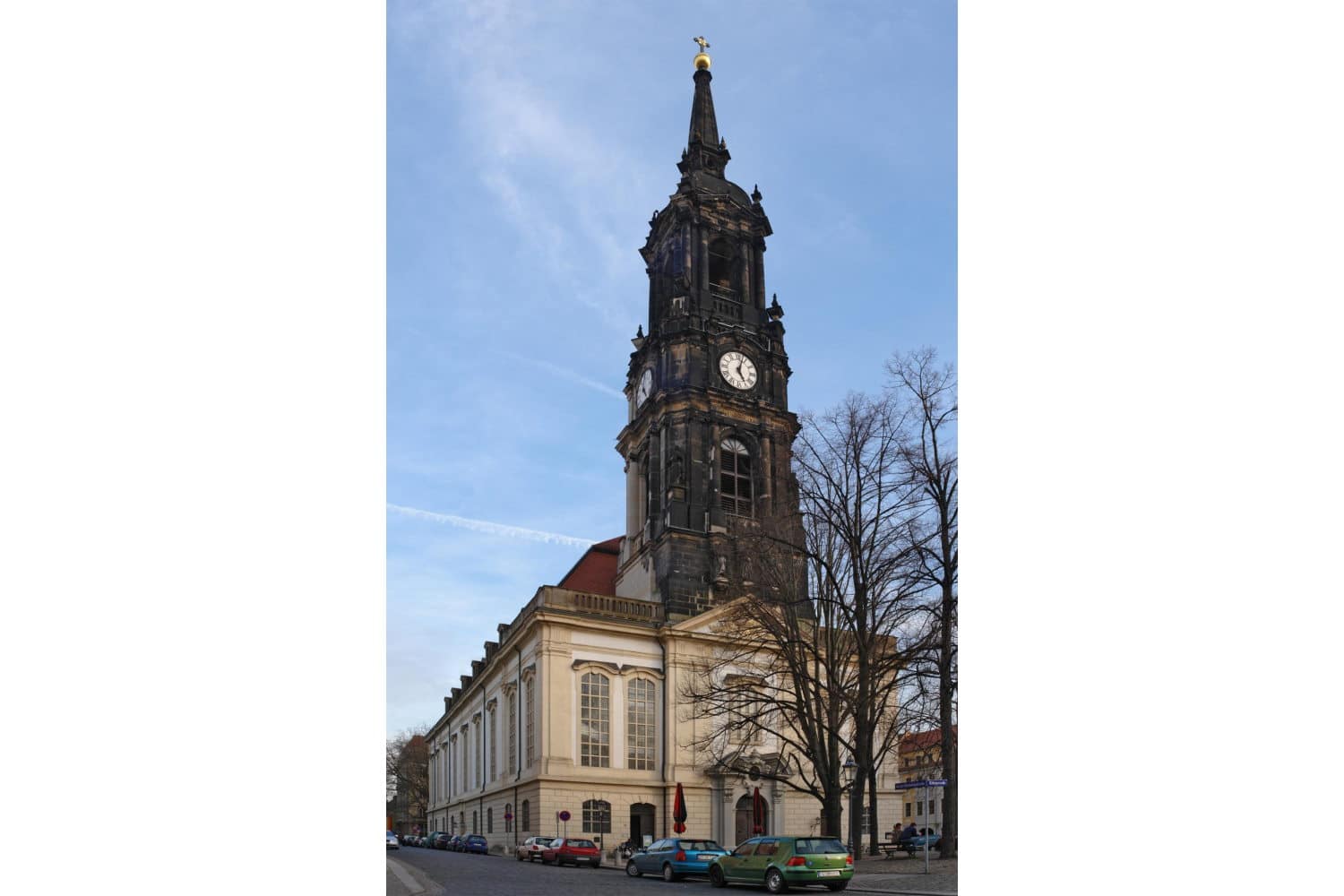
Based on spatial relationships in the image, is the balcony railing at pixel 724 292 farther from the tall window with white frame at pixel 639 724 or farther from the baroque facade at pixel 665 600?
the tall window with white frame at pixel 639 724

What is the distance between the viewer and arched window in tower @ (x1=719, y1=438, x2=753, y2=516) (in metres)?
40.8

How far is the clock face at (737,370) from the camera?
42062mm

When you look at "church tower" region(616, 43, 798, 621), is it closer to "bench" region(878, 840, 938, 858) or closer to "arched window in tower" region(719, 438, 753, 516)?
"arched window in tower" region(719, 438, 753, 516)

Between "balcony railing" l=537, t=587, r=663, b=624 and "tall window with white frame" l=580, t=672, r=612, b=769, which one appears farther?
"balcony railing" l=537, t=587, r=663, b=624

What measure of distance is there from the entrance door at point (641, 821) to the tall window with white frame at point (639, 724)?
1223 mm

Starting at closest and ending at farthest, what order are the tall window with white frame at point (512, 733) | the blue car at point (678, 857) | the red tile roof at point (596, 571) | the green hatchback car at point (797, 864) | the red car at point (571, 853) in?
1. the green hatchback car at point (797, 864)
2. the blue car at point (678, 857)
3. the red car at point (571, 853)
4. the tall window with white frame at point (512, 733)
5. the red tile roof at point (596, 571)

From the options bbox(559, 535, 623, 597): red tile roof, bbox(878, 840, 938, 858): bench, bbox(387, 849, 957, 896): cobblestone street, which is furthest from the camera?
bbox(559, 535, 623, 597): red tile roof

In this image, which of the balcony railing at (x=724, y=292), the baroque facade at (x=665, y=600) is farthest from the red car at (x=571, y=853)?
the balcony railing at (x=724, y=292)

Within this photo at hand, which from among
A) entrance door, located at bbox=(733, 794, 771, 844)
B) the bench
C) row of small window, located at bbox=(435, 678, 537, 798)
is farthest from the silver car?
the bench

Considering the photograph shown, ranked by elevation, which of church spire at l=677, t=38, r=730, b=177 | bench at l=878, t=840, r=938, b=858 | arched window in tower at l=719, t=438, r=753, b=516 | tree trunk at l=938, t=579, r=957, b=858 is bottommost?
bench at l=878, t=840, r=938, b=858

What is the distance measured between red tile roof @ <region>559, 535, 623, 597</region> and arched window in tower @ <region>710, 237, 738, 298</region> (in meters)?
13.0
